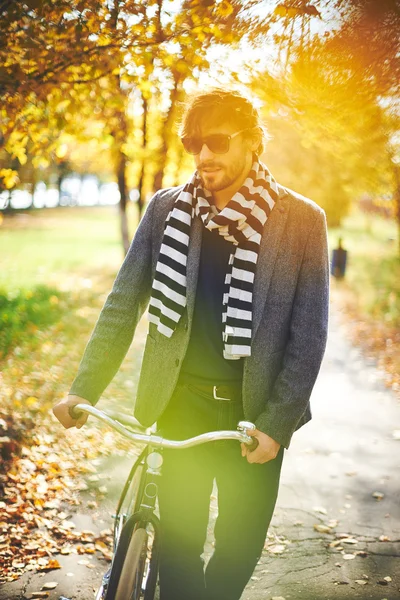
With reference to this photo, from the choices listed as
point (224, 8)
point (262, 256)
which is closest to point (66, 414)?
point (262, 256)

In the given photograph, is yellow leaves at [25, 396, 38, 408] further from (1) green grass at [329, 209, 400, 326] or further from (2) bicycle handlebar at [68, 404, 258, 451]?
(1) green grass at [329, 209, 400, 326]

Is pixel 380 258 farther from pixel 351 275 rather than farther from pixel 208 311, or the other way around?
pixel 208 311

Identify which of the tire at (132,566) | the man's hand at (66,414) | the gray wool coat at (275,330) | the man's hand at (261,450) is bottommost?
the tire at (132,566)

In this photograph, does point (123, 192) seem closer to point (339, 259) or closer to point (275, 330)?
point (339, 259)

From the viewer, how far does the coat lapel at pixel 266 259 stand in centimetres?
251

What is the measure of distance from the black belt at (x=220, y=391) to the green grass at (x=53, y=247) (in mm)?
12927

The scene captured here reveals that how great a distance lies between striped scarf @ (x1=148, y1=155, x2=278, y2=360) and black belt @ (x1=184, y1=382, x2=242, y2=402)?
17 cm

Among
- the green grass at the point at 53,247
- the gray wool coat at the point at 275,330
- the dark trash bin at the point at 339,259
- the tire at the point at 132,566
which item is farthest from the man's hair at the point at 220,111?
the dark trash bin at the point at 339,259

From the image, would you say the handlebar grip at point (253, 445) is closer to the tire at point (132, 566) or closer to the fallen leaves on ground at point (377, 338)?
the tire at point (132, 566)

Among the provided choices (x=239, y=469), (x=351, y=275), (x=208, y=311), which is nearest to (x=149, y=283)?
(x=208, y=311)

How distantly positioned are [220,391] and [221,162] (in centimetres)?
→ 96

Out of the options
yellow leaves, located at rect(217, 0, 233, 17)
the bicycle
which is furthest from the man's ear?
yellow leaves, located at rect(217, 0, 233, 17)

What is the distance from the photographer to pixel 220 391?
2.60m

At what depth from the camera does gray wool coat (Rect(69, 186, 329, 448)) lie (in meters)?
2.50
